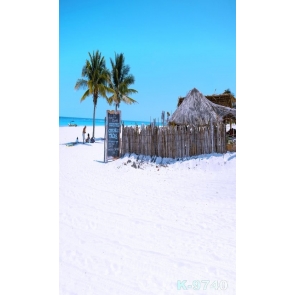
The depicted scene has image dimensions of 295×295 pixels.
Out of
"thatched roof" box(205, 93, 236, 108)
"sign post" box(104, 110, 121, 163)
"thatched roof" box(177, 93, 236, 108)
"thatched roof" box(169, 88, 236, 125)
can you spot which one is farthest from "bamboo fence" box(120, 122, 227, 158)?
"thatched roof" box(205, 93, 236, 108)

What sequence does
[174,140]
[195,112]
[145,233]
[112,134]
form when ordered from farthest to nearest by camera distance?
[195,112] → [112,134] → [174,140] → [145,233]

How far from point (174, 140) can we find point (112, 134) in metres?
1.06

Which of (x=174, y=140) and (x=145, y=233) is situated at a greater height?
(x=174, y=140)

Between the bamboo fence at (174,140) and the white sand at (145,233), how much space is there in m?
1.03

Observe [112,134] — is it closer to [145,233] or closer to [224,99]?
[145,233]

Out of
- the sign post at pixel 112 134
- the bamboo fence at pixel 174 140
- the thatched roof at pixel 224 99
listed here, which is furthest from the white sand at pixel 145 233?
the thatched roof at pixel 224 99

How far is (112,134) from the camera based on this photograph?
5.26 metres

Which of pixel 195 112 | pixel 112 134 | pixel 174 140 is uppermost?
pixel 195 112

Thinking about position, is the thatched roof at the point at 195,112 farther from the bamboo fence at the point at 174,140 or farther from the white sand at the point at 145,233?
the white sand at the point at 145,233

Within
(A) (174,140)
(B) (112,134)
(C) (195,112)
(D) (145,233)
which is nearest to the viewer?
(D) (145,233)

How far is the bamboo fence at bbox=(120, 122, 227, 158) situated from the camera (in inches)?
186

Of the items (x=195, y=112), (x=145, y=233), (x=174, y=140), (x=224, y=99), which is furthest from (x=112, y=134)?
(x=224, y=99)
